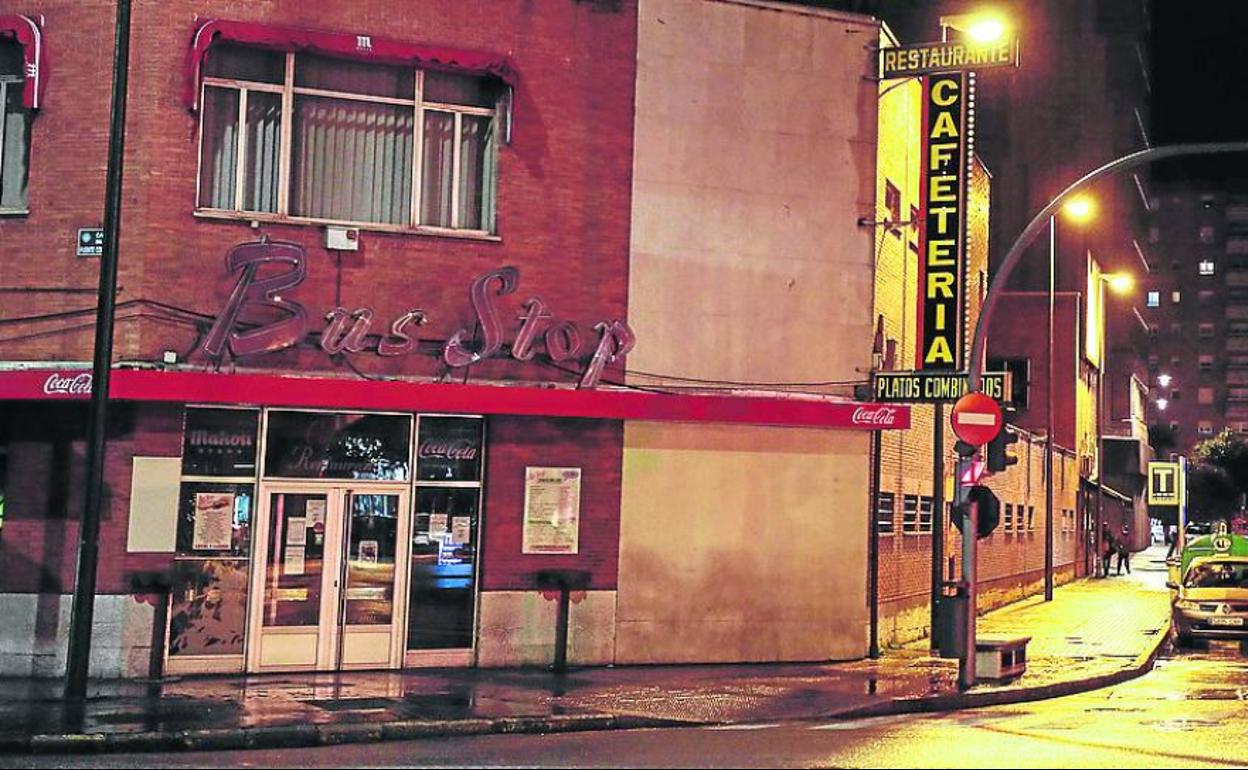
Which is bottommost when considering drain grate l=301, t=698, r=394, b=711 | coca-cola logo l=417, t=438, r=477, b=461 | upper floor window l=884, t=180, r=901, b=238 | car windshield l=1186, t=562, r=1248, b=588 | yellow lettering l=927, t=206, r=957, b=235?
drain grate l=301, t=698, r=394, b=711

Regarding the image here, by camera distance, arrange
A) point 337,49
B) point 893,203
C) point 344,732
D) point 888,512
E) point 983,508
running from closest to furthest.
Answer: point 344,732
point 337,49
point 983,508
point 888,512
point 893,203

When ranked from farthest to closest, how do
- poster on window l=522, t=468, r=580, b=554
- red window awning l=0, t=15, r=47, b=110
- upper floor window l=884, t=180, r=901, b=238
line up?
1. upper floor window l=884, t=180, r=901, b=238
2. poster on window l=522, t=468, r=580, b=554
3. red window awning l=0, t=15, r=47, b=110

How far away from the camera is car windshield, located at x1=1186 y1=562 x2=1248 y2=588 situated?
28.0 metres

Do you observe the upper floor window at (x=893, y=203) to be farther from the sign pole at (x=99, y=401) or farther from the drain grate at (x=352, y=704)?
the sign pole at (x=99, y=401)

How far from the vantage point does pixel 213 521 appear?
17906mm

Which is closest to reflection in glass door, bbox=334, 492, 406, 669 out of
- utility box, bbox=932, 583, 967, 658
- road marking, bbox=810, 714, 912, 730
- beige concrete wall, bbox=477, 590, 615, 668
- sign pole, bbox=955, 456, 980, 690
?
beige concrete wall, bbox=477, 590, 615, 668

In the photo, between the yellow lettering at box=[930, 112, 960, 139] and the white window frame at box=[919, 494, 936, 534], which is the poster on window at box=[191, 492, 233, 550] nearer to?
the yellow lettering at box=[930, 112, 960, 139]

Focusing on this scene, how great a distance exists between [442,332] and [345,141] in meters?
2.62

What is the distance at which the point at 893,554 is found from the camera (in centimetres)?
2347

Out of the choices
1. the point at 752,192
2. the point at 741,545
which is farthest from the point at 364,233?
the point at 741,545

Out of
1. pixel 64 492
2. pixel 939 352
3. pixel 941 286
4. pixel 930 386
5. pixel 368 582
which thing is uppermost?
pixel 941 286

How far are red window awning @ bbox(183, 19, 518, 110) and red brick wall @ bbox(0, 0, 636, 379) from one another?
0.73ft

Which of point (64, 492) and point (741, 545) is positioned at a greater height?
point (64, 492)

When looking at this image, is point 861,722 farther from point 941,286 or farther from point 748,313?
point 941,286
